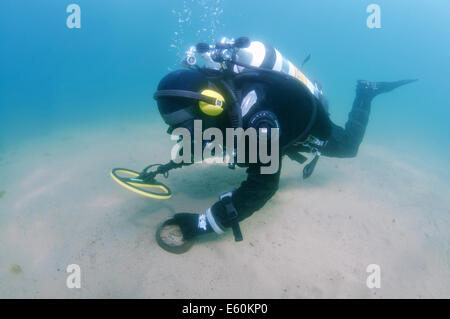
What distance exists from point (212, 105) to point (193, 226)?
1346 millimetres

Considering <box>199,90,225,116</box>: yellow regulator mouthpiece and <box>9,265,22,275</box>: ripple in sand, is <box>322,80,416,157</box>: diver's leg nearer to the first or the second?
<box>199,90,225,116</box>: yellow regulator mouthpiece

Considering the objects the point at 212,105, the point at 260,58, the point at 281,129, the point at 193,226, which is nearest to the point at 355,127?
the point at 281,129

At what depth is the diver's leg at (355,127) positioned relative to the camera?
14.6ft

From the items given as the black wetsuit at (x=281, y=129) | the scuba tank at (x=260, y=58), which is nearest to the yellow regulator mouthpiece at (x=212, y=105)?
the black wetsuit at (x=281, y=129)

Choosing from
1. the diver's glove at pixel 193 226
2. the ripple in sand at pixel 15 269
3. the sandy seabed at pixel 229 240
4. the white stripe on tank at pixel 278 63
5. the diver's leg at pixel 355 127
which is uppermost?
the white stripe on tank at pixel 278 63

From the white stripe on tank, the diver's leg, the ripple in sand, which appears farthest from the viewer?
the diver's leg

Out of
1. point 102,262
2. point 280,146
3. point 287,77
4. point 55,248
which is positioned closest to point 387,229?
point 280,146

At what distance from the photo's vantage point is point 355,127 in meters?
4.84

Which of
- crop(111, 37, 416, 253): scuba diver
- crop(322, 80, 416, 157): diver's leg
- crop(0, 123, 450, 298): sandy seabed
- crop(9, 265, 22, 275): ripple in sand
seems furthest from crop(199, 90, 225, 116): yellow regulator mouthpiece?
crop(9, 265, 22, 275): ripple in sand

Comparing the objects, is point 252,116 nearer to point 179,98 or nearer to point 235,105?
point 235,105

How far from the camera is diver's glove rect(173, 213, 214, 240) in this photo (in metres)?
2.91

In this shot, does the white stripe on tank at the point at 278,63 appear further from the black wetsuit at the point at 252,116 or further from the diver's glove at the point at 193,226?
the diver's glove at the point at 193,226
